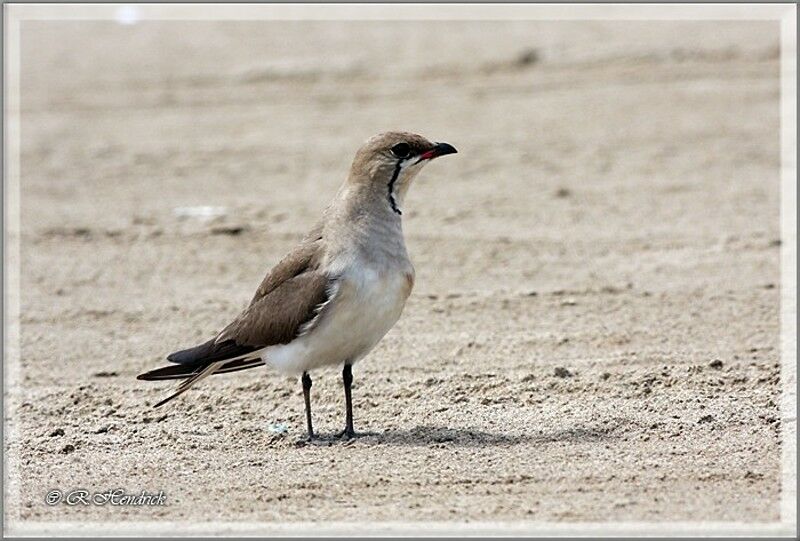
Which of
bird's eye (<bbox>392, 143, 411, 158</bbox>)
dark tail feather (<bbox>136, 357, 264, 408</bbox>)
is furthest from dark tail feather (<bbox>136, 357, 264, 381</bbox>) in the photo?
bird's eye (<bbox>392, 143, 411, 158</bbox>)

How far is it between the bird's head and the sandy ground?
1.16m

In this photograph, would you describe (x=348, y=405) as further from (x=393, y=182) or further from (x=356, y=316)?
(x=393, y=182)

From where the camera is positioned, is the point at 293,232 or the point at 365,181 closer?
the point at 365,181

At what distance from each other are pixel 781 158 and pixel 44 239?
6.04 metres

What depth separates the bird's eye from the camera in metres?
6.91

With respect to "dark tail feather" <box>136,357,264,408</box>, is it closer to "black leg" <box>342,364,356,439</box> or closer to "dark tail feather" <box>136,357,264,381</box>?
"dark tail feather" <box>136,357,264,381</box>

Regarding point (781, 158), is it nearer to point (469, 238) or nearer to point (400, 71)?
point (469, 238)

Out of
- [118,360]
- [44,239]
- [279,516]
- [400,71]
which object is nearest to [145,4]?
[400,71]

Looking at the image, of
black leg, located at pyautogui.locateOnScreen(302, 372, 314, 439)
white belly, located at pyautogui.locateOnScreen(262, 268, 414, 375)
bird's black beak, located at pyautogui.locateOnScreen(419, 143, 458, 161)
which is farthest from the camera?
bird's black beak, located at pyautogui.locateOnScreen(419, 143, 458, 161)

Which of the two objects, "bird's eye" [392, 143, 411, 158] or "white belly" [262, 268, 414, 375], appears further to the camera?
"bird's eye" [392, 143, 411, 158]

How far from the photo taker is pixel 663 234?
412 inches

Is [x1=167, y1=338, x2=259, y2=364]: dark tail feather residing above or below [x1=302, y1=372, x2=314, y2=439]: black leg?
above

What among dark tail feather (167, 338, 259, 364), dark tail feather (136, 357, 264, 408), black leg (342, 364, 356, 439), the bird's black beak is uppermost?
the bird's black beak

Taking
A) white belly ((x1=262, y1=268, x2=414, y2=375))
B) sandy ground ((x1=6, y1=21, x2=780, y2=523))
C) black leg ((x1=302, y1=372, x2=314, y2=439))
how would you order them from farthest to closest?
black leg ((x1=302, y1=372, x2=314, y2=439)), white belly ((x1=262, y1=268, x2=414, y2=375)), sandy ground ((x1=6, y1=21, x2=780, y2=523))
